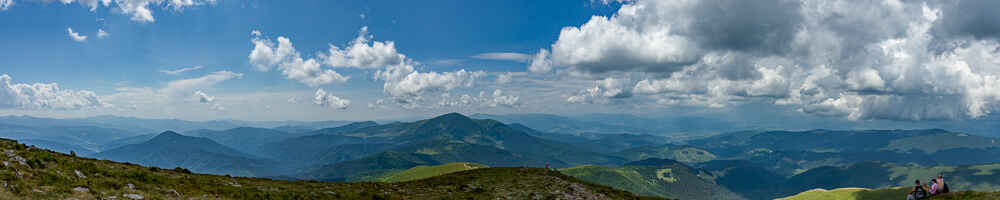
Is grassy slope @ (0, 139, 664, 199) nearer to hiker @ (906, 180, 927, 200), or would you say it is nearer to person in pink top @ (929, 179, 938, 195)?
hiker @ (906, 180, 927, 200)

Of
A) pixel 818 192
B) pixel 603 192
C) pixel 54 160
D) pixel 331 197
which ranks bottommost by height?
pixel 818 192

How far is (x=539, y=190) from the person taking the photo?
53344 mm

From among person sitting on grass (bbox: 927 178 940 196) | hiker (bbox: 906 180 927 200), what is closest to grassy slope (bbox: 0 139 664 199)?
hiker (bbox: 906 180 927 200)

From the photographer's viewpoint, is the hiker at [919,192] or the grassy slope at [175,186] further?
the hiker at [919,192]

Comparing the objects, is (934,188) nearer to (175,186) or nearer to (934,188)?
(934,188)

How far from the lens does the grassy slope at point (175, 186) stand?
882 inches

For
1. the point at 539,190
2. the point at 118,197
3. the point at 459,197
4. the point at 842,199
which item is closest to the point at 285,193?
the point at 118,197

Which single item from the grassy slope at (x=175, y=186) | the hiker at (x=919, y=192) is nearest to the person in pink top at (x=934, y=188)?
the hiker at (x=919, y=192)

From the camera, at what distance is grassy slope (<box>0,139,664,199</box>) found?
73.5 ft

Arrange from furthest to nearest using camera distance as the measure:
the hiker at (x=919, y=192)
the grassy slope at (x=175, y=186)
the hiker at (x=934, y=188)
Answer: the hiker at (x=919, y=192), the hiker at (x=934, y=188), the grassy slope at (x=175, y=186)

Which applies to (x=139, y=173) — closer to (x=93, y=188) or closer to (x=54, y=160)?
(x=54, y=160)

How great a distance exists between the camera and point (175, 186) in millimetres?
29453

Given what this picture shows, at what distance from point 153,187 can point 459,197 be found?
27836mm

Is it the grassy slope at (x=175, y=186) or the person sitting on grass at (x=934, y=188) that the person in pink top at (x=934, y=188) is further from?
the grassy slope at (x=175, y=186)
